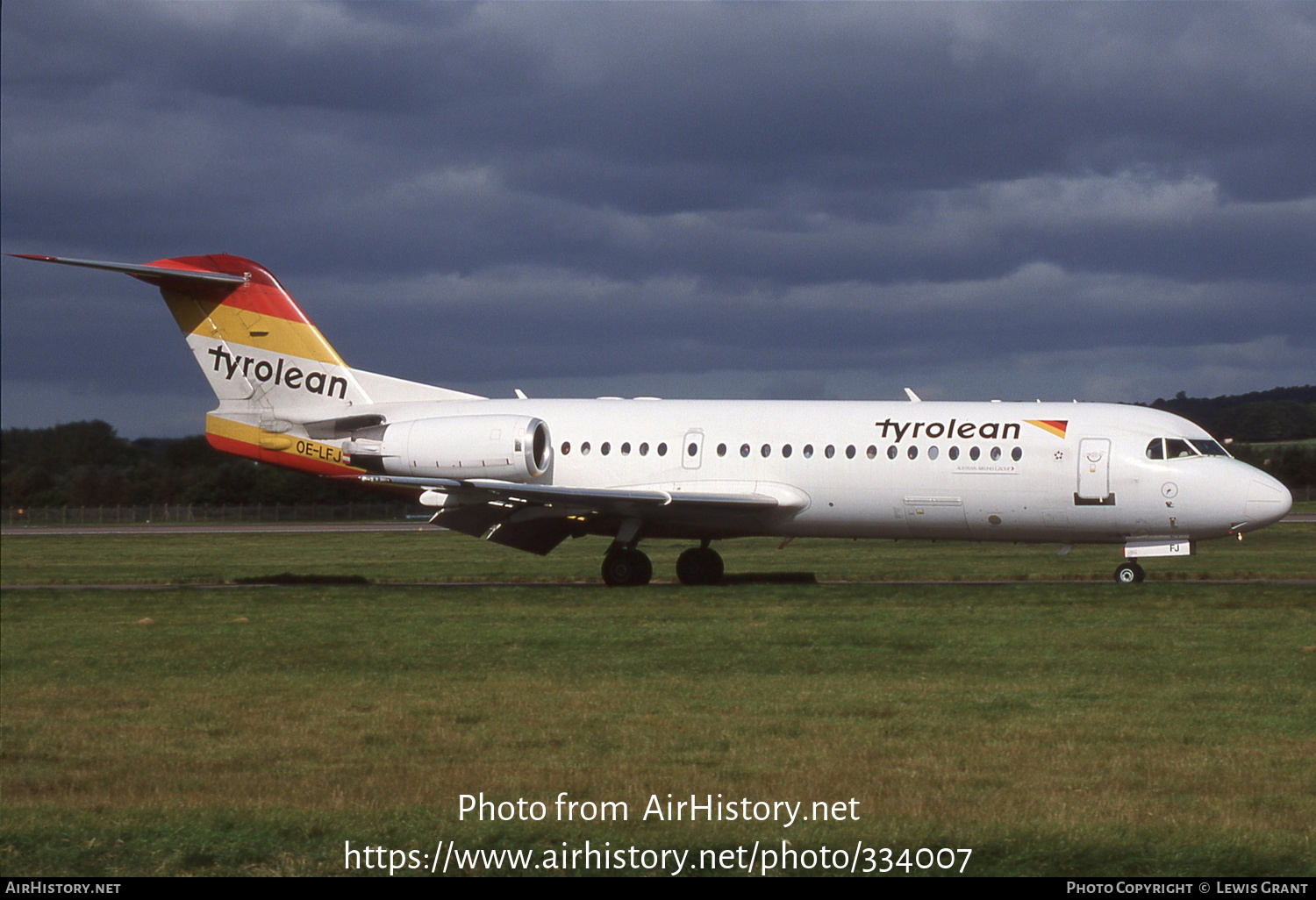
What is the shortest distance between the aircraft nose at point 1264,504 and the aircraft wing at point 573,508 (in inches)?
312

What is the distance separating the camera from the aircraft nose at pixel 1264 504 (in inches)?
977

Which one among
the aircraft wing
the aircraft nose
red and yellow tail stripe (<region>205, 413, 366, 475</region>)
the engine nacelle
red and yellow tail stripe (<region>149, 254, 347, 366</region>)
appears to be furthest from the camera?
red and yellow tail stripe (<region>149, 254, 347, 366</region>)

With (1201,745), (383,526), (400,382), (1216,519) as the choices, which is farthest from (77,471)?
(1201,745)

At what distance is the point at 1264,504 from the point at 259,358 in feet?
66.5

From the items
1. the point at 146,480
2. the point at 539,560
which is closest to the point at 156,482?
the point at 146,480

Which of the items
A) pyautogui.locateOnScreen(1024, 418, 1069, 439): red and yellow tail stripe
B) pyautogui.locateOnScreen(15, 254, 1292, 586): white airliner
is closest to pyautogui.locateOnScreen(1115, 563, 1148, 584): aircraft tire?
pyautogui.locateOnScreen(15, 254, 1292, 586): white airliner

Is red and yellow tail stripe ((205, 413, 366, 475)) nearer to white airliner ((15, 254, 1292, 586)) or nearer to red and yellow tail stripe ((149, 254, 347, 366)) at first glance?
white airliner ((15, 254, 1292, 586))

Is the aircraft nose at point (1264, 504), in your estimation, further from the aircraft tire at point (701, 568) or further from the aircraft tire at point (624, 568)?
the aircraft tire at point (624, 568)

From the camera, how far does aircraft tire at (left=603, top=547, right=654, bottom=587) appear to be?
93.3 feet

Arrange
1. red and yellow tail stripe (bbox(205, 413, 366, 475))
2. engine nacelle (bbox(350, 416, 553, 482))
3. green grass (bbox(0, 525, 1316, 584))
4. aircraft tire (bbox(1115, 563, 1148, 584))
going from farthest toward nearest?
green grass (bbox(0, 525, 1316, 584))
red and yellow tail stripe (bbox(205, 413, 366, 475))
engine nacelle (bbox(350, 416, 553, 482))
aircraft tire (bbox(1115, 563, 1148, 584))

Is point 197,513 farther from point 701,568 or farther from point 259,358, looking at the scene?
point 701,568

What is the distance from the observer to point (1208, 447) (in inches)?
1019

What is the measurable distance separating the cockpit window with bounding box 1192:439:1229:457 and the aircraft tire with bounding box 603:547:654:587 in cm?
1054

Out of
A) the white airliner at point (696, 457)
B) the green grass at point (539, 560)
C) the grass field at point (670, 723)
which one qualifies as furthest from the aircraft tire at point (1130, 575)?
the green grass at point (539, 560)
